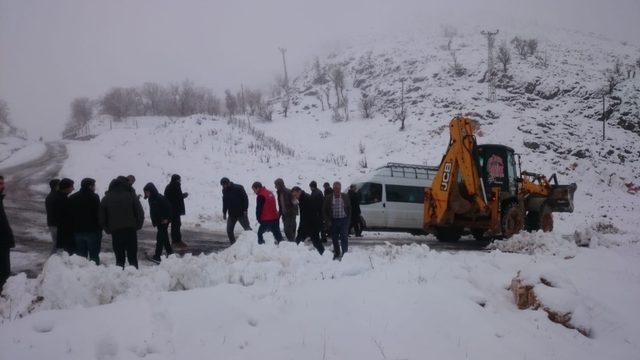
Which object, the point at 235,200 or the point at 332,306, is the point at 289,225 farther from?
the point at 332,306

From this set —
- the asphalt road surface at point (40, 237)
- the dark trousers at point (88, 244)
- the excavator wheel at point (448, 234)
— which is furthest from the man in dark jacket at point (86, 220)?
the excavator wheel at point (448, 234)

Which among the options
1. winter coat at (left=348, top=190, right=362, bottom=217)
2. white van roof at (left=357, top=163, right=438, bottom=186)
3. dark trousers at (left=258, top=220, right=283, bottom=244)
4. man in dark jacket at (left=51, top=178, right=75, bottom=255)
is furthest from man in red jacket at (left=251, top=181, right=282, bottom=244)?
white van roof at (left=357, top=163, right=438, bottom=186)

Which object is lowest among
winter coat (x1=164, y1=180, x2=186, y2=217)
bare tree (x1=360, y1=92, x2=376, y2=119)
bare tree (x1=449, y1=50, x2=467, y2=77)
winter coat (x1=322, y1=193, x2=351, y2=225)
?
winter coat (x1=322, y1=193, x2=351, y2=225)

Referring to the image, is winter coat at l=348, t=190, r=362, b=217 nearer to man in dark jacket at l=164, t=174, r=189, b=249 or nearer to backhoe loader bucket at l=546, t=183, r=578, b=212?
man in dark jacket at l=164, t=174, r=189, b=249

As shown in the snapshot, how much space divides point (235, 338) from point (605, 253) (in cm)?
828

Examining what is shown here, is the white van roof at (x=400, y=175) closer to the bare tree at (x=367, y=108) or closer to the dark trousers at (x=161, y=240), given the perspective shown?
the dark trousers at (x=161, y=240)

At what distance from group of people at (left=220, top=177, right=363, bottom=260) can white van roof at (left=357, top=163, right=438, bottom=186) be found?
526 cm

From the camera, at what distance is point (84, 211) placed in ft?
24.5

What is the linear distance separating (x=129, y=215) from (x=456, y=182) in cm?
911

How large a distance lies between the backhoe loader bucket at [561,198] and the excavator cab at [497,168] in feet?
6.86

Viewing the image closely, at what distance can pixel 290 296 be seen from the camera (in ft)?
17.9

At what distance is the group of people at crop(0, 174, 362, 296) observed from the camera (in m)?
7.41

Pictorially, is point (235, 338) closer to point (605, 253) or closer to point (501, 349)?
point (501, 349)

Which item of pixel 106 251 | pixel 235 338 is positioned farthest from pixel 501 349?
pixel 106 251
